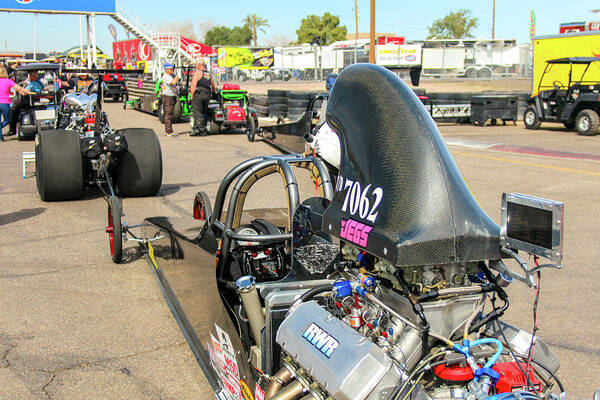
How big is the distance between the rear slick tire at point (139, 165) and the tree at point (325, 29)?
8115cm

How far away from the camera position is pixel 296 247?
3230 millimetres

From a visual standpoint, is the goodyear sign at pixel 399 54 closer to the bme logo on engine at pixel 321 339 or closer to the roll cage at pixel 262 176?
the roll cage at pixel 262 176

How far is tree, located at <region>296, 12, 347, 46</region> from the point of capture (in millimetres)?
86938

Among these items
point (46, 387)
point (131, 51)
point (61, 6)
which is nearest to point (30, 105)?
point (46, 387)

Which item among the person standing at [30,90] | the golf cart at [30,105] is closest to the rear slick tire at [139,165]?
the golf cart at [30,105]

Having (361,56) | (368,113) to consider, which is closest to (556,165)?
(368,113)

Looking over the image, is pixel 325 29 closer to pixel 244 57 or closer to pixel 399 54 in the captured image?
pixel 244 57

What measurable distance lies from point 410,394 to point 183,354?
7.93 feet

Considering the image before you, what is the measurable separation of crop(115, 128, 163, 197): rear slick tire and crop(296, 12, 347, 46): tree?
8115 centimetres

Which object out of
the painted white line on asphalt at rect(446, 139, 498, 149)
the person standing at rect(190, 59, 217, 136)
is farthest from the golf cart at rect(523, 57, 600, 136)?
the person standing at rect(190, 59, 217, 136)

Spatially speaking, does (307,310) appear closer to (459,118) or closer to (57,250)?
(57,250)

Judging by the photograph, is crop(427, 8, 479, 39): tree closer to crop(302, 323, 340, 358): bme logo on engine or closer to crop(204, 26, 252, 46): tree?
crop(204, 26, 252, 46): tree

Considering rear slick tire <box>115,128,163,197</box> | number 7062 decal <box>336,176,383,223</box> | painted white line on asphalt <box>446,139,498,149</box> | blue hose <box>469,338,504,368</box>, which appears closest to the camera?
blue hose <box>469,338,504,368</box>

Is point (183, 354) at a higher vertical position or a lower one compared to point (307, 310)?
lower
